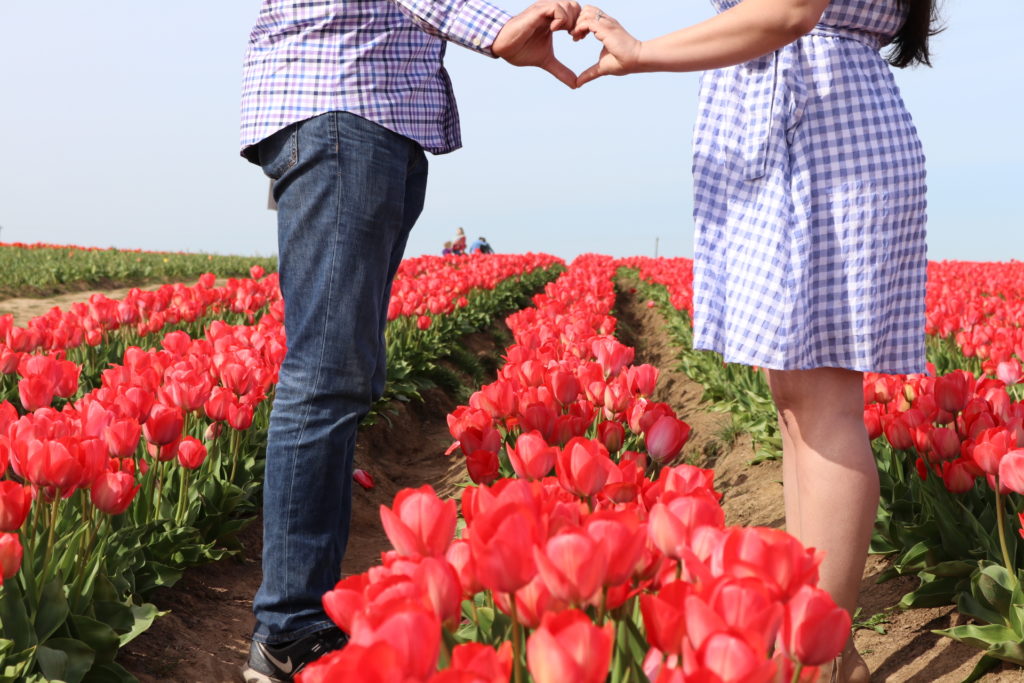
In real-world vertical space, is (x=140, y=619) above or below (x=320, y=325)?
below

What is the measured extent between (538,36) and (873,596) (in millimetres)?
2050

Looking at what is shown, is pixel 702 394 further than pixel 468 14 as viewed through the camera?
Yes

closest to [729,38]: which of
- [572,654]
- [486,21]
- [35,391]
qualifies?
[486,21]

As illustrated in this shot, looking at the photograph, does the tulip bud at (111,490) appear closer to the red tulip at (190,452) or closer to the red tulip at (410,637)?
the red tulip at (190,452)

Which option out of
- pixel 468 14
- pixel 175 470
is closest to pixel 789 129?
pixel 468 14

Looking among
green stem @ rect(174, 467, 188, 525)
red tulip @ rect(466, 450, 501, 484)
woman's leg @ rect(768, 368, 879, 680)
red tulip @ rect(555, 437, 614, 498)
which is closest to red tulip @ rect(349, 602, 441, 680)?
red tulip @ rect(555, 437, 614, 498)

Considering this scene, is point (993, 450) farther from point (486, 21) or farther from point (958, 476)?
point (486, 21)

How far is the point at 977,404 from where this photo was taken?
2.69 meters

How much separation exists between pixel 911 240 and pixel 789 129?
1.20ft

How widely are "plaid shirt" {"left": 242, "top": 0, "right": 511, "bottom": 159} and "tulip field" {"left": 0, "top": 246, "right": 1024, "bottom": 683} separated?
32.9 inches

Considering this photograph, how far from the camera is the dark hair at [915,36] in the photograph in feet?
7.08

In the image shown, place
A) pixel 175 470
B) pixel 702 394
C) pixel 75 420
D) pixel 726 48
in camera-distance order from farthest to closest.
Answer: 1. pixel 702 394
2. pixel 175 470
3. pixel 75 420
4. pixel 726 48

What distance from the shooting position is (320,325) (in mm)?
2322

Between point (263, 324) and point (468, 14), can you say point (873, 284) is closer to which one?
point (468, 14)
